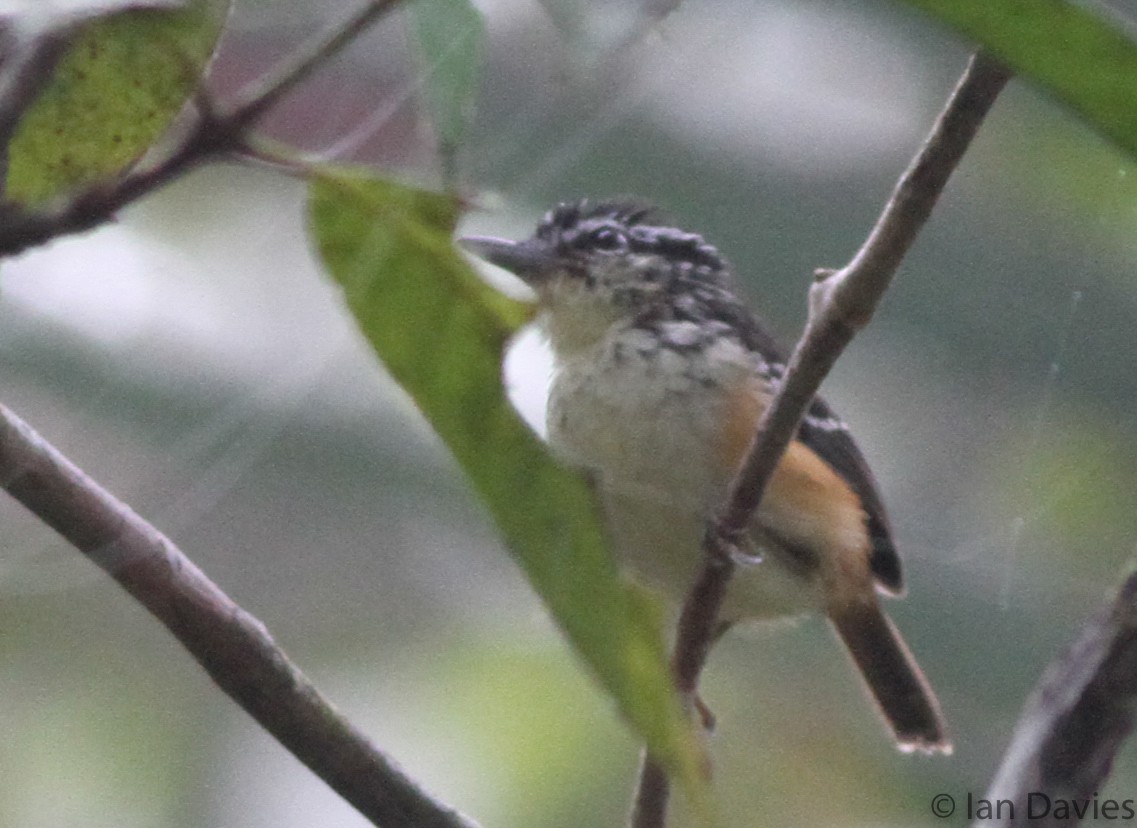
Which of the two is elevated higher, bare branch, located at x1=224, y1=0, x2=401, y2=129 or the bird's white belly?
bare branch, located at x1=224, y1=0, x2=401, y2=129

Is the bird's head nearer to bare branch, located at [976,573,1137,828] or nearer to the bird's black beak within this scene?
the bird's black beak

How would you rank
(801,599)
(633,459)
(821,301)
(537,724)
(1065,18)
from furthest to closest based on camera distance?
(537,724), (801,599), (633,459), (821,301), (1065,18)

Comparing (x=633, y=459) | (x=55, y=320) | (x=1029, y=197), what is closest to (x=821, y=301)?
(x=55, y=320)

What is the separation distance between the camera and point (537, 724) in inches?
159

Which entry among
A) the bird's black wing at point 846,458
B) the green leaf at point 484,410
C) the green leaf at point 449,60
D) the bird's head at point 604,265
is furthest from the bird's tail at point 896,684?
the green leaf at point 449,60

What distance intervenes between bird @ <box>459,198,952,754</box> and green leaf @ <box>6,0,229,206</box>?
5.53ft

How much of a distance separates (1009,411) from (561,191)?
3.48 feet

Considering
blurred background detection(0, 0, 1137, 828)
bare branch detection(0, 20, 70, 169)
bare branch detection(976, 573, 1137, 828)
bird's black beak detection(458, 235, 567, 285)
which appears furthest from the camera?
bird's black beak detection(458, 235, 567, 285)

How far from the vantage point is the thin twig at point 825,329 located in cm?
131

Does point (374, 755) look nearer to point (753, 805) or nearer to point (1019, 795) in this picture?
point (1019, 795)

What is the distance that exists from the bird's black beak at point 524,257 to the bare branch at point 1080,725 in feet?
5.18

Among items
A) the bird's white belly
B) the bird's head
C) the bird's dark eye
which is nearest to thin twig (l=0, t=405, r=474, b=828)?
the bird's white belly

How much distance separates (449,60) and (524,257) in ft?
7.03

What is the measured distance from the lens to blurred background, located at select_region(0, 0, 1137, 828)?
1507mm
